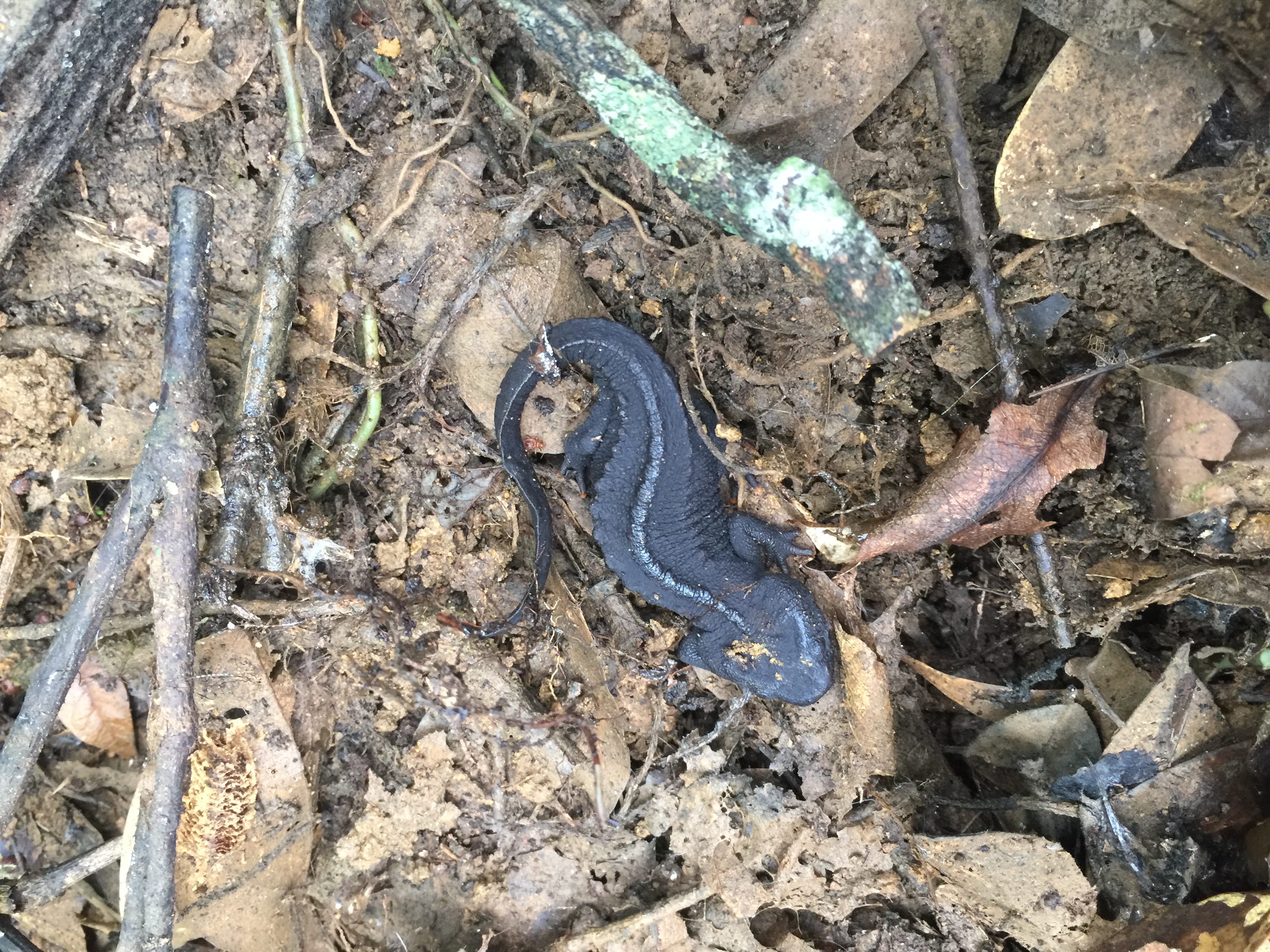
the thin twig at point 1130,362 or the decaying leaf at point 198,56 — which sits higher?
the decaying leaf at point 198,56

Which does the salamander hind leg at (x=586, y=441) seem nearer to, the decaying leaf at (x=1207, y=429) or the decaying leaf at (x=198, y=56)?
the decaying leaf at (x=198, y=56)

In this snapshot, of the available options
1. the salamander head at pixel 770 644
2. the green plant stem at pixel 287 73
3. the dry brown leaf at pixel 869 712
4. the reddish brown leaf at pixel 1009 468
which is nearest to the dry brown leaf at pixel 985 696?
the dry brown leaf at pixel 869 712

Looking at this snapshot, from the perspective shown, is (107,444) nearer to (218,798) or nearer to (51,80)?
(51,80)

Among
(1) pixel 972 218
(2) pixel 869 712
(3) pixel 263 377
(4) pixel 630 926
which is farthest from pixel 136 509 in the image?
(1) pixel 972 218

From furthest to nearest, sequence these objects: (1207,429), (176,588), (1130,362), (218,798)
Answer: (218,798) → (176,588) → (1130,362) → (1207,429)

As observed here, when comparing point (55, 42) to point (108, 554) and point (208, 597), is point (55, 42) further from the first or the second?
point (208, 597)

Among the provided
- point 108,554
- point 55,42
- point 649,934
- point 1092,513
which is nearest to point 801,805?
point 649,934

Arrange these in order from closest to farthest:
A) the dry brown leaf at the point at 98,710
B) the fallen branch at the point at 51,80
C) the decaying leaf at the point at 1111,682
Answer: the fallen branch at the point at 51,80 → the decaying leaf at the point at 1111,682 → the dry brown leaf at the point at 98,710
